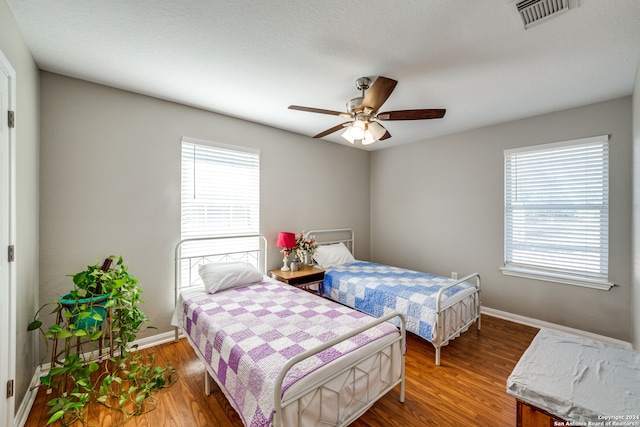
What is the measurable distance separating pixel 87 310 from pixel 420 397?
268 centimetres

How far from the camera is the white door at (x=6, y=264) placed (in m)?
1.47

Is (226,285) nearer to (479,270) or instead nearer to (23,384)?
(23,384)

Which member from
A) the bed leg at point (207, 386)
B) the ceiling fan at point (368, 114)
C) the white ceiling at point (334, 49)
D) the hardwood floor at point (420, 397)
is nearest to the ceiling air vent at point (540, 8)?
the white ceiling at point (334, 49)

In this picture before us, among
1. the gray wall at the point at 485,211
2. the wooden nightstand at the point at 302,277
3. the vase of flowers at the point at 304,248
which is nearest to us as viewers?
the gray wall at the point at 485,211

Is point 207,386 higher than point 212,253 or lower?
lower

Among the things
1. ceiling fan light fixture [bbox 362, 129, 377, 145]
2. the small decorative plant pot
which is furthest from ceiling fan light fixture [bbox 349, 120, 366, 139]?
the small decorative plant pot

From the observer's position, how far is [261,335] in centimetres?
184

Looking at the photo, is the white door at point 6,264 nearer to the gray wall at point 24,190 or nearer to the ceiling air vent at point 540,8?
the gray wall at point 24,190

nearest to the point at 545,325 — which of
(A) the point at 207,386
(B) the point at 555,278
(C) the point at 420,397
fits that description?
(B) the point at 555,278

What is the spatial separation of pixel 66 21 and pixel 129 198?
4.84ft

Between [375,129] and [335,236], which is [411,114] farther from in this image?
[335,236]

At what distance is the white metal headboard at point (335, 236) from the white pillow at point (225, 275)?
1.29 metres

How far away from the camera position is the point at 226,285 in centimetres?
281

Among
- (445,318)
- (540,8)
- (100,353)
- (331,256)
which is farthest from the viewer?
(331,256)
